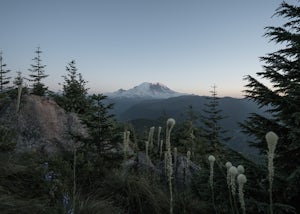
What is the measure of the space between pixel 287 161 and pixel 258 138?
→ 2.32ft

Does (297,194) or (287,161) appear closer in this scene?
(297,194)

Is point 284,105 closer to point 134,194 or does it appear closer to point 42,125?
point 134,194

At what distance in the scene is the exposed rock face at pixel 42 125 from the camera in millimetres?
9031

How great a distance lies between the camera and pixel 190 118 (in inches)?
795

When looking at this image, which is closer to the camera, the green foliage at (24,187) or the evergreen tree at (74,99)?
the green foliage at (24,187)

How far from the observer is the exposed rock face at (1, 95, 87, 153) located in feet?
29.6

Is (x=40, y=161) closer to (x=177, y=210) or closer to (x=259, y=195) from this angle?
(x=177, y=210)

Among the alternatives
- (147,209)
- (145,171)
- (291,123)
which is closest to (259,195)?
(291,123)

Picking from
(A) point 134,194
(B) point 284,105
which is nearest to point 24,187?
(A) point 134,194

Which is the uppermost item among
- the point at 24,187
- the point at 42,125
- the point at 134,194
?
the point at 42,125

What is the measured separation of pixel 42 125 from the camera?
9.91m

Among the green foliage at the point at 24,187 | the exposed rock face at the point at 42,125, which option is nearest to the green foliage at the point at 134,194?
the green foliage at the point at 24,187

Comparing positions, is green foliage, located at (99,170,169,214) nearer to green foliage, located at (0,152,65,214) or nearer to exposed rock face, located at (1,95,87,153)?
green foliage, located at (0,152,65,214)

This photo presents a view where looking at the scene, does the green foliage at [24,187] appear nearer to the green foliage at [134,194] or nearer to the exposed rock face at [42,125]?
the green foliage at [134,194]
